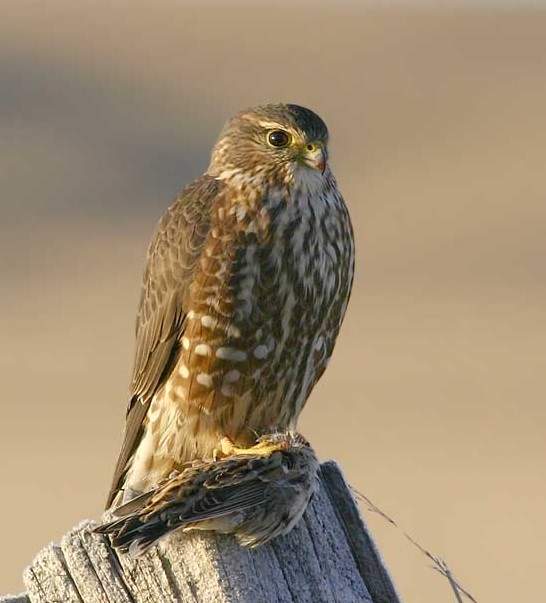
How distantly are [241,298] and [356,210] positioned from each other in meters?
19.5

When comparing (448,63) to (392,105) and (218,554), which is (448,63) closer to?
(392,105)

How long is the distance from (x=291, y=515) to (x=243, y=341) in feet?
4.78

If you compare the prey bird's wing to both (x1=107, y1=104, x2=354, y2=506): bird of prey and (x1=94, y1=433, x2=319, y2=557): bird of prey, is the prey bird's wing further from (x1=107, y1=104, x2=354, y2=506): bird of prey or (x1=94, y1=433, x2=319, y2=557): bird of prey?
(x1=94, y1=433, x2=319, y2=557): bird of prey

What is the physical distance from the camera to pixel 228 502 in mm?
3398

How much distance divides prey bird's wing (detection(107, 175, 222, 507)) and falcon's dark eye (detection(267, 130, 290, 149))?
189 millimetres

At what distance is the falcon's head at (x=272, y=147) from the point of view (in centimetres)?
495

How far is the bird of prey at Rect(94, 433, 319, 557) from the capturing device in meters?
3.18

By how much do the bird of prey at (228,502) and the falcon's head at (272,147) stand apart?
1403 mm

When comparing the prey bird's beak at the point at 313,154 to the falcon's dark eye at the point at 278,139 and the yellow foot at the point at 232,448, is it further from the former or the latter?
the yellow foot at the point at 232,448

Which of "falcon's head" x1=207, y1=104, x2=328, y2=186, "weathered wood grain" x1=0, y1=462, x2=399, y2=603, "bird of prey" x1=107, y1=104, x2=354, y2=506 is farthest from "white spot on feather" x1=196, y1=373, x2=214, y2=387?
"weathered wood grain" x1=0, y1=462, x2=399, y2=603

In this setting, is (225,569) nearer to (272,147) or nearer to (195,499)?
(195,499)

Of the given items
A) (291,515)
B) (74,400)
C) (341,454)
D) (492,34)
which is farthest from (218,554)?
(492,34)

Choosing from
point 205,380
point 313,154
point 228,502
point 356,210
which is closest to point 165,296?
point 205,380

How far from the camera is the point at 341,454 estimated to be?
47.3ft
